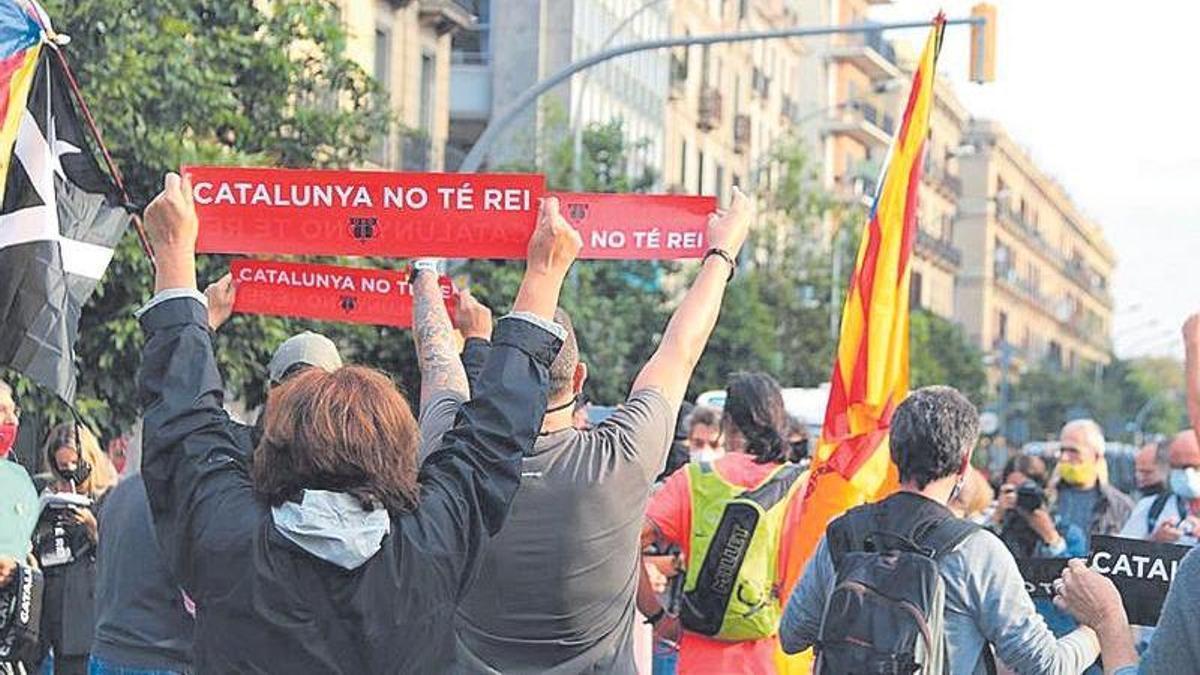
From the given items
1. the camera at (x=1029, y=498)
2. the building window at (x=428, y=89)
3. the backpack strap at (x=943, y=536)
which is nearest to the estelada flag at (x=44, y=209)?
the backpack strap at (x=943, y=536)

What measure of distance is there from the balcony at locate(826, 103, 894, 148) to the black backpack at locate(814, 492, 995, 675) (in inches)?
2784

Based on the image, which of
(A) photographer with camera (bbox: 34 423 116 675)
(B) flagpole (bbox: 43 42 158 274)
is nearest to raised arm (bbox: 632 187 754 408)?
(B) flagpole (bbox: 43 42 158 274)

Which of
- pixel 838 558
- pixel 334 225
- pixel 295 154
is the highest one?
pixel 295 154

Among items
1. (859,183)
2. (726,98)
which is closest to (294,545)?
(726,98)

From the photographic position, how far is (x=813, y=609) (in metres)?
5.83

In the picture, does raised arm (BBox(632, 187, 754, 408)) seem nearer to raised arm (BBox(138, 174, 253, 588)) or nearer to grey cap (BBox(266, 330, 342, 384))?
raised arm (BBox(138, 174, 253, 588))

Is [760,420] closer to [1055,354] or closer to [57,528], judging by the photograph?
[57,528]

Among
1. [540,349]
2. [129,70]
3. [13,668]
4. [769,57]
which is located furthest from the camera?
[769,57]

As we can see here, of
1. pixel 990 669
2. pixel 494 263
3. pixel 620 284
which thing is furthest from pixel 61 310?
pixel 620 284

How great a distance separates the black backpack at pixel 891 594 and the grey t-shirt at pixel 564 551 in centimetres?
71

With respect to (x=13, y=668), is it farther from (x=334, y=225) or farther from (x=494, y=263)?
(x=494, y=263)

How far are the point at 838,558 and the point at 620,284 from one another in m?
25.0

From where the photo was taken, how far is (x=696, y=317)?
5207mm

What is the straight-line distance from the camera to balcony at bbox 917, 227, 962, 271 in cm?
8821
